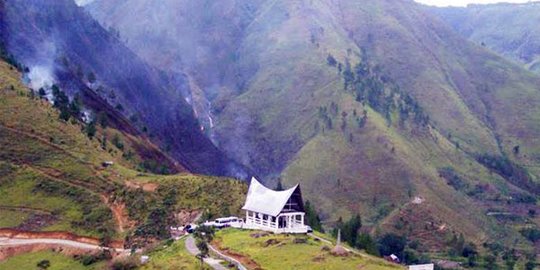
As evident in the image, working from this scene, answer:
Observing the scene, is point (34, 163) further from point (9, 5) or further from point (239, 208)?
point (9, 5)

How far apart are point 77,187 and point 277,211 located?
34112 mm

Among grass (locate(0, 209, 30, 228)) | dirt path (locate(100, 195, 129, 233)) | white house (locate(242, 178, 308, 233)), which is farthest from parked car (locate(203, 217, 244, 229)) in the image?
grass (locate(0, 209, 30, 228))

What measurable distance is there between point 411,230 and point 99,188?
94486mm

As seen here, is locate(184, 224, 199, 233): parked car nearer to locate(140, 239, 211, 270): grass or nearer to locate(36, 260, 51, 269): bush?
locate(140, 239, 211, 270): grass

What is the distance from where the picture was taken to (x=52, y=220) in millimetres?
93625

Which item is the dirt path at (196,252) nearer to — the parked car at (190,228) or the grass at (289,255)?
the parked car at (190,228)

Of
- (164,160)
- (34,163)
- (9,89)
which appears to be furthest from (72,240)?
(164,160)

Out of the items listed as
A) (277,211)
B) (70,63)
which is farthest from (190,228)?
(70,63)

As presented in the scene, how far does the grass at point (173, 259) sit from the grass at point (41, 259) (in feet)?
23.4

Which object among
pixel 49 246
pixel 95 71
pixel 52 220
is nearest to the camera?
pixel 49 246

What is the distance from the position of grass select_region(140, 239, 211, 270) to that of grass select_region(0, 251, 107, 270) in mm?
7146

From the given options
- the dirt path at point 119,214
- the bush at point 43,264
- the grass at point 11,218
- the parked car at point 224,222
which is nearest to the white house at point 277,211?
the parked car at point 224,222

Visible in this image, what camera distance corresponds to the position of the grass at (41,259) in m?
82.0

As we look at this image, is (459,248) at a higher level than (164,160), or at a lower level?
lower
